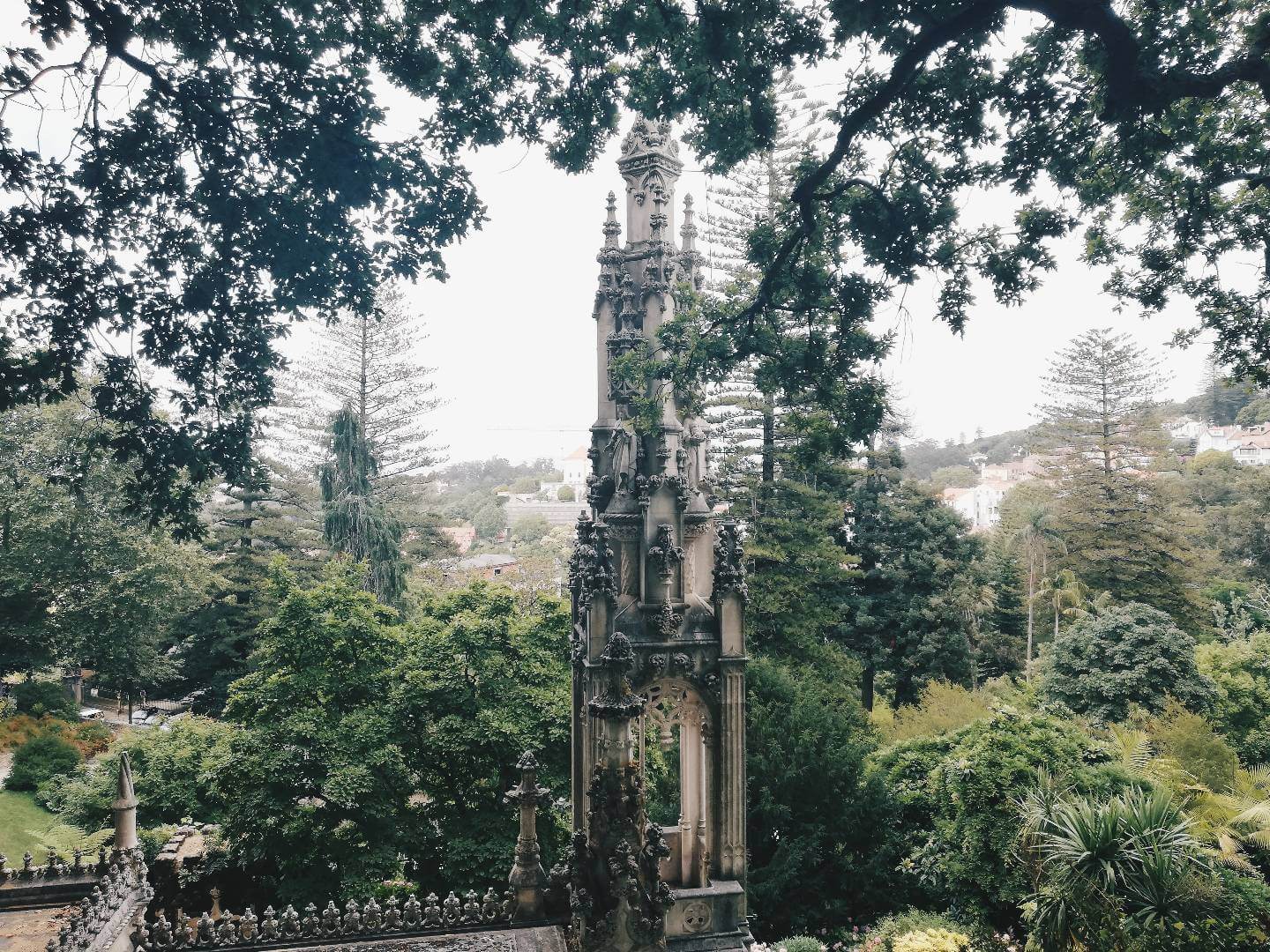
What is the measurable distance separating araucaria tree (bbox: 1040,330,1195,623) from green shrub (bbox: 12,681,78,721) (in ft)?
108

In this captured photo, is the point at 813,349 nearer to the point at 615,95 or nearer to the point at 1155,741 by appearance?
the point at 615,95

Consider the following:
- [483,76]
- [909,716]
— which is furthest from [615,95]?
[909,716]

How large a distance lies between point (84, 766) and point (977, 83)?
21.5 meters

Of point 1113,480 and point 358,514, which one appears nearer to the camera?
point 358,514

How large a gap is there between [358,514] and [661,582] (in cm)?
1820

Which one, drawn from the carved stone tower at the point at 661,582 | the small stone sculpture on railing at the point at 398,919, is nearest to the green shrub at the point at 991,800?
the carved stone tower at the point at 661,582

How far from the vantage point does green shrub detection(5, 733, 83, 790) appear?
1723 cm

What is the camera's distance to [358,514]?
23.0 metres

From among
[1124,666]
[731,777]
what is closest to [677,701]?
[731,777]

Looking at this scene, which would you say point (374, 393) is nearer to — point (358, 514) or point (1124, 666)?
point (358, 514)

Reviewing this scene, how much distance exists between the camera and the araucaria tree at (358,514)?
902 inches

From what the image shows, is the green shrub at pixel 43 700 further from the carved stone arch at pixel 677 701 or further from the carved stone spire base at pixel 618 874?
the carved stone spire base at pixel 618 874

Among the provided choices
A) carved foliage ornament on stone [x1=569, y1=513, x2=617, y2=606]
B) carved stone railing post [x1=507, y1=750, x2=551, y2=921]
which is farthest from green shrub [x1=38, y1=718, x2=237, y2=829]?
carved foliage ornament on stone [x1=569, y1=513, x2=617, y2=606]

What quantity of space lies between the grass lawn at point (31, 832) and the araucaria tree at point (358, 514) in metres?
8.98
